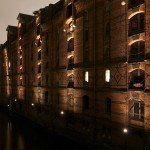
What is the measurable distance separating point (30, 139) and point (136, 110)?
15528 millimetres

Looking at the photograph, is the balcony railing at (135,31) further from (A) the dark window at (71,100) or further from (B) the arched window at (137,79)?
(A) the dark window at (71,100)

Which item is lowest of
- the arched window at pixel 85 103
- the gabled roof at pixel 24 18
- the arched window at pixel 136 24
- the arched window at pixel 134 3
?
the arched window at pixel 85 103

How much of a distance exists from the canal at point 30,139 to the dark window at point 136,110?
25.8 ft

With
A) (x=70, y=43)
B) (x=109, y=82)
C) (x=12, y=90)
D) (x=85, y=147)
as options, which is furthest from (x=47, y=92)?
(x=12, y=90)

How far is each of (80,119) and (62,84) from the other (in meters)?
5.88

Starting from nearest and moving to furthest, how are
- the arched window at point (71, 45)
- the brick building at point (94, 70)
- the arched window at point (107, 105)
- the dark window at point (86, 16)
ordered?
the brick building at point (94, 70), the arched window at point (107, 105), the dark window at point (86, 16), the arched window at point (71, 45)

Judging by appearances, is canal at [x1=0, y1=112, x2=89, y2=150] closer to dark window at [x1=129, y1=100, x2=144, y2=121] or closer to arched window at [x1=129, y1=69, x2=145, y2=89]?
dark window at [x1=129, y1=100, x2=144, y2=121]

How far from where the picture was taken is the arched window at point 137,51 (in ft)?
50.4

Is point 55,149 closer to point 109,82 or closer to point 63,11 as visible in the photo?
point 109,82

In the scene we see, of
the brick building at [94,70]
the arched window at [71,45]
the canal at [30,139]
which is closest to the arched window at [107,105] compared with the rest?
the brick building at [94,70]

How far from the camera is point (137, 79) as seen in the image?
620 inches

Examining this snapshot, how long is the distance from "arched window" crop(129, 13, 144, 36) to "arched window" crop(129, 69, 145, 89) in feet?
11.1

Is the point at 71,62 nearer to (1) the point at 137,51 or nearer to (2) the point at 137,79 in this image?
(1) the point at 137,51

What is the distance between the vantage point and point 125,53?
1638 cm
